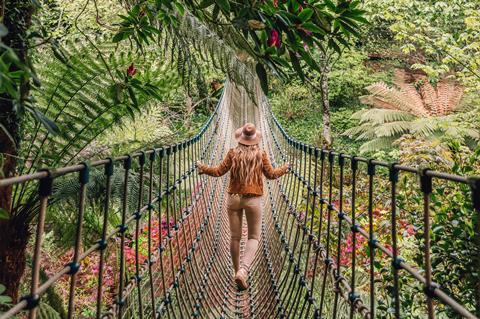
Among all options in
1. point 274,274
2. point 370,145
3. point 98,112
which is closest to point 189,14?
point 98,112

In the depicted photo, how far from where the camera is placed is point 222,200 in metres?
3.91

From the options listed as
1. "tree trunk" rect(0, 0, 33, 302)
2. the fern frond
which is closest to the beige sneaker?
"tree trunk" rect(0, 0, 33, 302)

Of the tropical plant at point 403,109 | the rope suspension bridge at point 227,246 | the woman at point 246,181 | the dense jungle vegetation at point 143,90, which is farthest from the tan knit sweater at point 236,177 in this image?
the tropical plant at point 403,109

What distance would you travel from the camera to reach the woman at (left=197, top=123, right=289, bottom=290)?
2.28 metres

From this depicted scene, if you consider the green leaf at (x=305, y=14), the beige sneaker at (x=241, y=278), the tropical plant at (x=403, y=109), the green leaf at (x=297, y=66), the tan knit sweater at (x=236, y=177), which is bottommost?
the beige sneaker at (x=241, y=278)

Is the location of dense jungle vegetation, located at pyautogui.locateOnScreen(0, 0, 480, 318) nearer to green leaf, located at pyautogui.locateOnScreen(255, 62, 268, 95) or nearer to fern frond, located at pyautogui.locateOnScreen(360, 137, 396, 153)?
green leaf, located at pyautogui.locateOnScreen(255, 62, 268, 95)

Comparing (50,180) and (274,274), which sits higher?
(50,180)

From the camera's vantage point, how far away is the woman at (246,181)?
2.28m

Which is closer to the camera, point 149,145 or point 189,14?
point 189,14

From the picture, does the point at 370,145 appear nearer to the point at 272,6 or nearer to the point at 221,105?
the point at 221,105

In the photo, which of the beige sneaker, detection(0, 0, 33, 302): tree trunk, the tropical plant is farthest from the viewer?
the tropical plant

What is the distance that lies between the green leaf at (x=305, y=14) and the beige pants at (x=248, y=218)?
5.01 feet

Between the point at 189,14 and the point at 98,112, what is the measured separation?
32.7 inches

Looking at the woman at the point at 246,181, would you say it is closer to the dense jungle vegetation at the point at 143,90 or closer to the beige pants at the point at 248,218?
the beige pants at the point at 248,218
